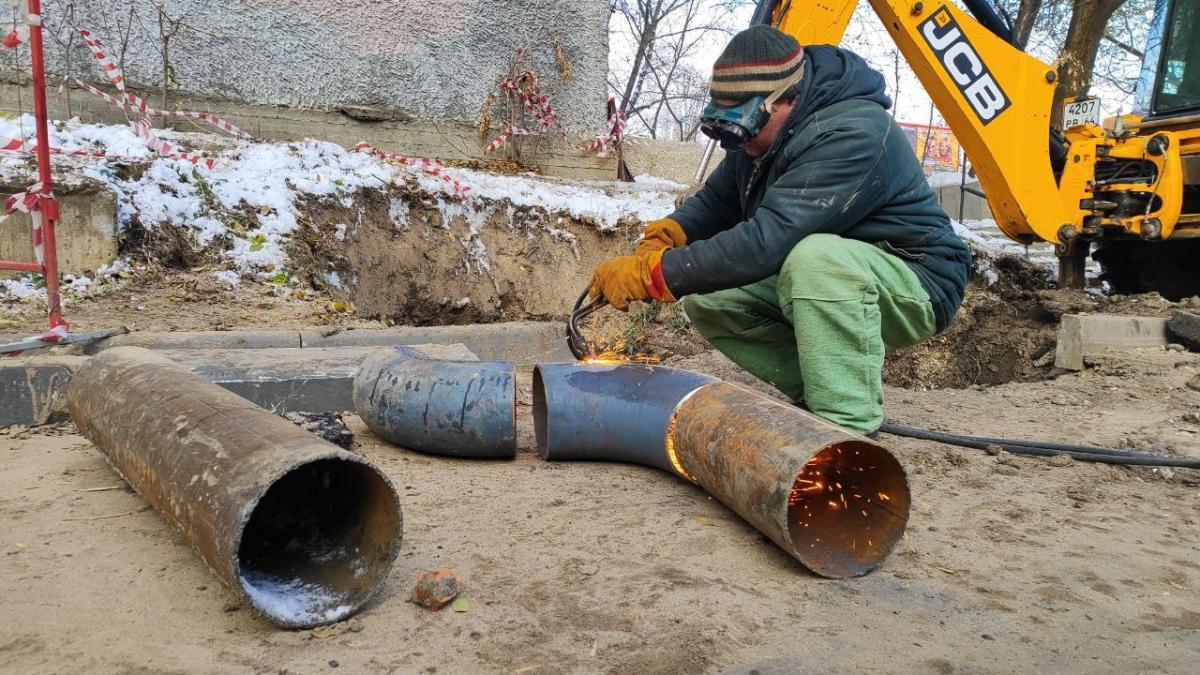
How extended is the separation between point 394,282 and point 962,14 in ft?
13.3

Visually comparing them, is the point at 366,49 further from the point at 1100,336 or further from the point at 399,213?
the point at 1100,336

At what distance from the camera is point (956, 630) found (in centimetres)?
182

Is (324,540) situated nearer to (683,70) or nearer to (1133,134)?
(1133,134)

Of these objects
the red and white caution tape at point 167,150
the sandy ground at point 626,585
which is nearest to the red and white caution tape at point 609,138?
the red and white caution tape at point 167,150

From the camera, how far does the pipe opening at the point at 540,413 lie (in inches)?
123

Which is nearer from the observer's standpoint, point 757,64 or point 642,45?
point 757,64

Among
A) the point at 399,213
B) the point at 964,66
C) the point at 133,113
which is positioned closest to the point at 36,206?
the point at 399,213

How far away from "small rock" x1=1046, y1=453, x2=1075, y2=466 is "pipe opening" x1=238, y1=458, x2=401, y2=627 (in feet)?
8.42

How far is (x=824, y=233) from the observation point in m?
3.04

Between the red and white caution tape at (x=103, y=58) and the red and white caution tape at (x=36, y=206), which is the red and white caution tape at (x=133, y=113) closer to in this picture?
the red and white caution tape at (x=103, y=58)

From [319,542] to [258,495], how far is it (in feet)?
1.42

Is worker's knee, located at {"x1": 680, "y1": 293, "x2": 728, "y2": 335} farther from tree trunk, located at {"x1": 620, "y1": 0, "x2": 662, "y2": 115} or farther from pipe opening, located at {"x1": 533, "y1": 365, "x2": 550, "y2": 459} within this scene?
tree trunk, located at {"x1": 620, "y1": 0, "x2": 662, "y2": 115}

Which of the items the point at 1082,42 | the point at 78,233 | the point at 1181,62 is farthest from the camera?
the point at 1082,42

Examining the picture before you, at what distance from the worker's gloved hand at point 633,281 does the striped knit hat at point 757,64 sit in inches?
24.9
